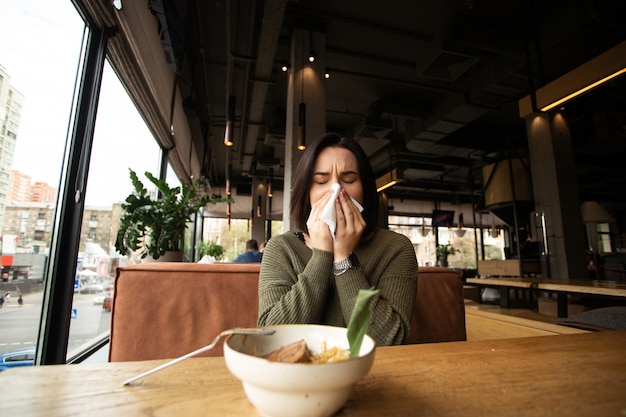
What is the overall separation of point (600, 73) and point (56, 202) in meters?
4.33

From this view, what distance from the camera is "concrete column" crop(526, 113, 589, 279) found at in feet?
14.8

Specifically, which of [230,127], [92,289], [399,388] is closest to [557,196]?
[230,127]

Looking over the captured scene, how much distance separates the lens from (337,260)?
0.98 metres

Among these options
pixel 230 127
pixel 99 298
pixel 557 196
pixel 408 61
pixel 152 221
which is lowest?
pixel 99 298

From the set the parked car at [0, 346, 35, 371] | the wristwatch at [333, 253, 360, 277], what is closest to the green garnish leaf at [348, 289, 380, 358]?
the wristwatch at [333, 253, 360, 277]

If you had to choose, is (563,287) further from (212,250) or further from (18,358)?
(212,250)

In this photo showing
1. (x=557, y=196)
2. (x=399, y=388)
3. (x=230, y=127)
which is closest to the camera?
(x=399, y=388)

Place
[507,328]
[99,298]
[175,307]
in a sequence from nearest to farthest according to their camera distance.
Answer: [175,307], [507,328], [99,298]

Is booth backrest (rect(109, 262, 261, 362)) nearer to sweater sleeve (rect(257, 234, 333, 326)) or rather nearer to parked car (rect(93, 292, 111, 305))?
sweater sleeve (rect(257, 234, 333, 326))

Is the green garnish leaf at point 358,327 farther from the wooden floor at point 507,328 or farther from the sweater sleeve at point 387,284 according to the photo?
the wooden floor at point 507,328

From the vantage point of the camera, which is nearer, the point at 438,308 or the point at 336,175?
the point at 336,175

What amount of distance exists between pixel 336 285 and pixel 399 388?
51cm

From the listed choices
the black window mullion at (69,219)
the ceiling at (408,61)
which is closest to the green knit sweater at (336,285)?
the black window mullion at (69,219)

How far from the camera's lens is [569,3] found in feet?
12.4
